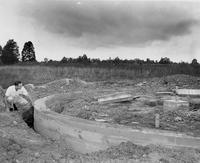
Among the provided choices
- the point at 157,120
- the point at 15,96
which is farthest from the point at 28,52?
the point at 157,120

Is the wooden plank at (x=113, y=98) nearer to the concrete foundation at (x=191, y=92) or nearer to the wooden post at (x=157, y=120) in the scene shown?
the wooden post at (x=157, y=120)

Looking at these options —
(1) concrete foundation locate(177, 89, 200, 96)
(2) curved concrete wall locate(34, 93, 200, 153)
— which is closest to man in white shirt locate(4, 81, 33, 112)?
(2) curved concrete wall locate(34, 93, 200, 153)

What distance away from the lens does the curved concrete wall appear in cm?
350

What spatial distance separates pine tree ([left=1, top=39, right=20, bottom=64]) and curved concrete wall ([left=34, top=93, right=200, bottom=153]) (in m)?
41.1

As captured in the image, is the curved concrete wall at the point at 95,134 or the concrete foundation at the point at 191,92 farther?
the concrete foundation at the point at 191,92

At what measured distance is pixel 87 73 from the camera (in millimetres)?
18641

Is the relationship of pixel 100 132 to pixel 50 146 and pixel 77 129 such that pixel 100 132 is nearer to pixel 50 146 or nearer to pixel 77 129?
pixel 77 129

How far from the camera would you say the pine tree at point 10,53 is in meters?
43.3

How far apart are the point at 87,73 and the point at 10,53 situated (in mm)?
29945

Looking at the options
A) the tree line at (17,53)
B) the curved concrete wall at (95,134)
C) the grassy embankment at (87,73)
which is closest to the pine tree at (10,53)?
the tree line at (17,53)

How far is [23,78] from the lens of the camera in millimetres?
18500

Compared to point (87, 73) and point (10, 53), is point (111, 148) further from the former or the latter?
point (10, 53)

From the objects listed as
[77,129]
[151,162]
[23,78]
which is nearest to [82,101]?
[77,129]

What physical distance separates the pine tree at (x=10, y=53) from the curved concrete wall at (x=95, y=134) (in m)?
41.1
